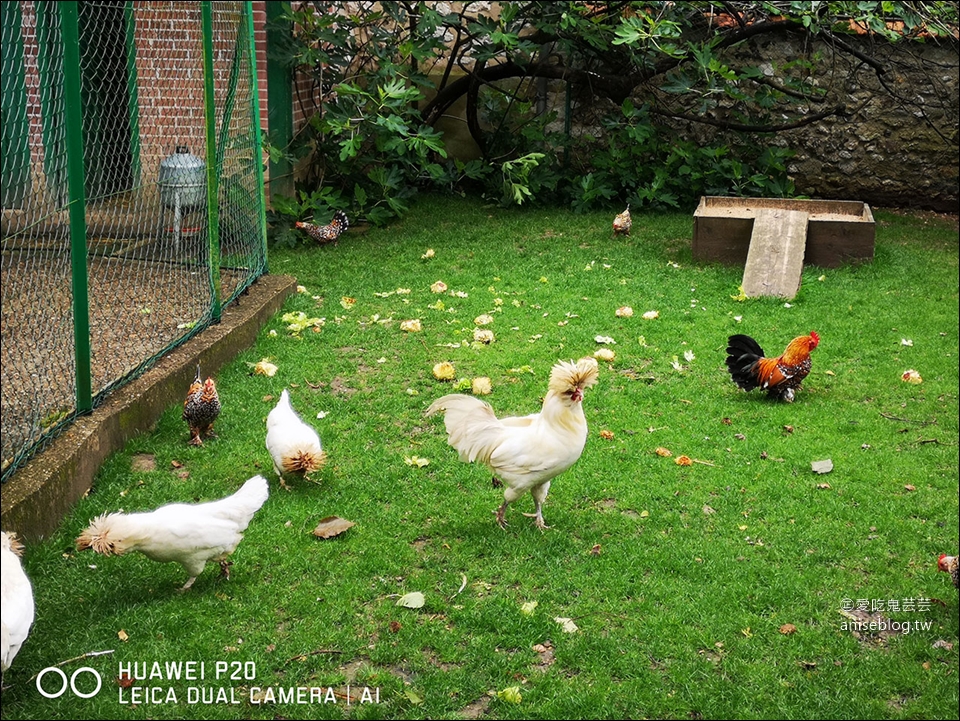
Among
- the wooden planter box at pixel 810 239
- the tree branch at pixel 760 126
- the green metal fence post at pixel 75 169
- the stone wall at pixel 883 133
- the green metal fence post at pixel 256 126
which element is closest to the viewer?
the green metal fence post at pixel 75 169

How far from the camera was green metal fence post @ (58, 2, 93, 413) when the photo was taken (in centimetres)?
500

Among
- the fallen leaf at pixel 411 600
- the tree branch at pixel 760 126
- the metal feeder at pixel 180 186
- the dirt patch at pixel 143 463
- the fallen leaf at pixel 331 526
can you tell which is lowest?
the dirt patch at pixel 143 463

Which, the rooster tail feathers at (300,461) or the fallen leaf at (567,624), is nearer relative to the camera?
the fallen leaf at (567,624)

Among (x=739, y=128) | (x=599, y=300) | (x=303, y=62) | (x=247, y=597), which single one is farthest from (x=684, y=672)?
(x=739, y=128)

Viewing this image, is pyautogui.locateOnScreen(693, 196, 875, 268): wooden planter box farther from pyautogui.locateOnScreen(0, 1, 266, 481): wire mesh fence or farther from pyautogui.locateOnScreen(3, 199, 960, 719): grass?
pyautogui.locateOnScreen(0, 1, 266, 481): wire mesh fence

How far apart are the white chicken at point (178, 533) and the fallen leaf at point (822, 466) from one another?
302cm

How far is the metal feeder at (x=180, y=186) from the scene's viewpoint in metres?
7.07

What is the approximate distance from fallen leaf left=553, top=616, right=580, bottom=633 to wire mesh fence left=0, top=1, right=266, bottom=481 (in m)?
2.58

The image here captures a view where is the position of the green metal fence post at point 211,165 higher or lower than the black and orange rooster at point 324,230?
higher

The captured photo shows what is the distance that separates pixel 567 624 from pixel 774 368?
2.95 metres

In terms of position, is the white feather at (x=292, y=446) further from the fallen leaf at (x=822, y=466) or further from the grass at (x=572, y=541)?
the fallen leaf at (x=822, y=466)

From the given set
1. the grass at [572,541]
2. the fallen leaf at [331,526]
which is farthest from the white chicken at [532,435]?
the fallen leaf at [331,526]

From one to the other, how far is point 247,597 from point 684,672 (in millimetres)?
1831

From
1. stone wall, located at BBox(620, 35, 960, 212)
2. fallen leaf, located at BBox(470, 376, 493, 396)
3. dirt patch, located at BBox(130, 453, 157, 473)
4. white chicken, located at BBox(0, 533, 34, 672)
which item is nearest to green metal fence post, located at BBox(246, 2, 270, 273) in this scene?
fallen leaf, located at BBox(470, 376, 493, 396)
